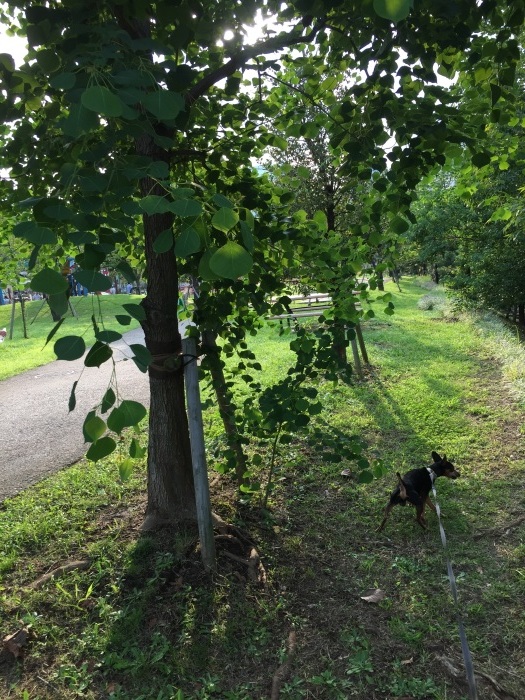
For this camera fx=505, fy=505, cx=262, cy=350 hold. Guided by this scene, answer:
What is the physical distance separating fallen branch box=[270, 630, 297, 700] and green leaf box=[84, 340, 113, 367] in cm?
177

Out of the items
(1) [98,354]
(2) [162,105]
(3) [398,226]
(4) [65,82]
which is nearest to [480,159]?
(3) [398,226]

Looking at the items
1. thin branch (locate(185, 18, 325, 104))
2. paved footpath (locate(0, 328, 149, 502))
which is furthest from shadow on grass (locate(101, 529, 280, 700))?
thin branch (locate(185, 18, 325, 104))

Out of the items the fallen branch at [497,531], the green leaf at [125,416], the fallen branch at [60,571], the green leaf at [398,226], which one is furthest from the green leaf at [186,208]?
the fallen branch at [497,531]

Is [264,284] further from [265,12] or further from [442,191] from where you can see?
[442,191]

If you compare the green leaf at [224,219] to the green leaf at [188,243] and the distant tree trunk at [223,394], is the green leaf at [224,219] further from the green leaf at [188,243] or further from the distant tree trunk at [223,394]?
the distant tree trunk at [223,394]

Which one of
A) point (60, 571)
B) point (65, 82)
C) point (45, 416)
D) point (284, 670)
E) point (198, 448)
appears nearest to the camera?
point (65, 82)

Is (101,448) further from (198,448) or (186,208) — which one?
(198,448)

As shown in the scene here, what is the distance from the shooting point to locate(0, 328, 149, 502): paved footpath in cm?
492

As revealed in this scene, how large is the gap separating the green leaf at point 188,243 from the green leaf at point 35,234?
27 centimetres

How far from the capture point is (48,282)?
1117 mm

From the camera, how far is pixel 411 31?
6.77ft

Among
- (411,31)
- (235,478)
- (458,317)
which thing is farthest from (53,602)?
(458,317)

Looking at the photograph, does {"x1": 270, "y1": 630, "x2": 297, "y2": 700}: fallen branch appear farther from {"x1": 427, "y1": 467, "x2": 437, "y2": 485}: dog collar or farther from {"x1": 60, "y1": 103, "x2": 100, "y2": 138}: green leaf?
{"x1": 60, "y1": 103, "x2": 100, "y2": 138}: green leaf

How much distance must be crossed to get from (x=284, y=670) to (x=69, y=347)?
6.29 ft
